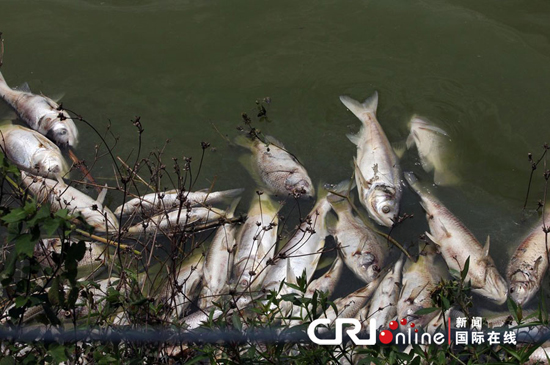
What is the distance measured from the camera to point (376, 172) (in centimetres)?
504

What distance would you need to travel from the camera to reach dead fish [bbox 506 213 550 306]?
4.32m

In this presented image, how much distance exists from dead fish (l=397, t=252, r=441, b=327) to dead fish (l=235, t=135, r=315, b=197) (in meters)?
1.03

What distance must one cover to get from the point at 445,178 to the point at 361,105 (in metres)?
1.05

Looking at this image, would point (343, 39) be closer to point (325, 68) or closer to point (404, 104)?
point (325, 68)

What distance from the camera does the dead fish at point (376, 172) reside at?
4.84 meters

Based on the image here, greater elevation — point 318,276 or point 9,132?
point 9,132

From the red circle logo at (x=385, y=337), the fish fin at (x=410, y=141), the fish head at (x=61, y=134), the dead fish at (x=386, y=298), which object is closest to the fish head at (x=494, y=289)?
the dead fish at (x=386, y=298)

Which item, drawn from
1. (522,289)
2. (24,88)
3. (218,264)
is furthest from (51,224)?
(24,88)

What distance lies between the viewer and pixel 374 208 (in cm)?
483

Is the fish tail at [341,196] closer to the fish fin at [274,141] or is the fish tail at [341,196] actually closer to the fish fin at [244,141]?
the fish fin at [274,141]

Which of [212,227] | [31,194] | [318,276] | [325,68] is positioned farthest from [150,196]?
[325,68]

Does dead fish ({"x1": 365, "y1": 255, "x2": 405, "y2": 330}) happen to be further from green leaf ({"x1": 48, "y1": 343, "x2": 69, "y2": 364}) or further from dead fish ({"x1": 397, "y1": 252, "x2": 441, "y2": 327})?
green leaf ({"x1": 48, "y1": 343, "x2": 69, "y2": 364})

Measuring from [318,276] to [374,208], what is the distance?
26.9 inches

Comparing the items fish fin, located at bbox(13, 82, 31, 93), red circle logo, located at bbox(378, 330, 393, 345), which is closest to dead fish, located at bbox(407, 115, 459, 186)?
red circle logo, located at bbox(378, 330, 393, 345)
